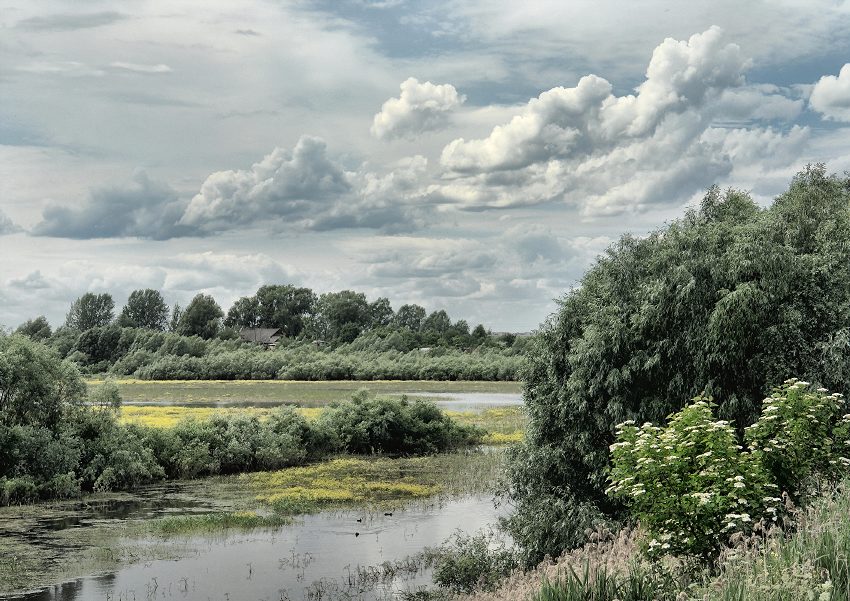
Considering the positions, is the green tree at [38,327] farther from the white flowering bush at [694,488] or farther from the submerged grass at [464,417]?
the white flowering bush at [694,488]

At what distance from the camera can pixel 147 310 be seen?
170 m

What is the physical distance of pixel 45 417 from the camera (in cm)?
3250

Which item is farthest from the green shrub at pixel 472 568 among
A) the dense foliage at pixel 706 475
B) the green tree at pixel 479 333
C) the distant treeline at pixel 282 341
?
the green tree at pixel 479 333

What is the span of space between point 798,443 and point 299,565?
12.8 m

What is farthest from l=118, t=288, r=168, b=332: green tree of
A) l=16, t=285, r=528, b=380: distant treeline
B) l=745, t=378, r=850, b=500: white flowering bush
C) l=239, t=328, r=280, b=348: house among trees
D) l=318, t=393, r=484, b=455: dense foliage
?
l=745, t=378, r=850, b=500: white flowering bush

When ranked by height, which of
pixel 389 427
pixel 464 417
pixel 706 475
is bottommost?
pixel 464 417

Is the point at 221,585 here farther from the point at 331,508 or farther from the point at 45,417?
the point at 45,417

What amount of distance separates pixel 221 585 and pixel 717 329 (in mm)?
13259

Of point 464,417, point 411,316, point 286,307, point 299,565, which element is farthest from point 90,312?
point 299,565

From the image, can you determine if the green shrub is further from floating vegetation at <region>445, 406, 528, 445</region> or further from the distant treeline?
the distant treeline

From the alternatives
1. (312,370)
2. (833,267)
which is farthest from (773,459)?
(312,370)

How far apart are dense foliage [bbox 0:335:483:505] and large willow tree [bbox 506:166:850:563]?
1770cm

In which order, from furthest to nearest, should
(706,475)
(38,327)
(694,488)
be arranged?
(38,327)
(694,488)
(706,475)

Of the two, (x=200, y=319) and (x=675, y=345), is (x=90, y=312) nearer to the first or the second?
(x=200, y=319)
